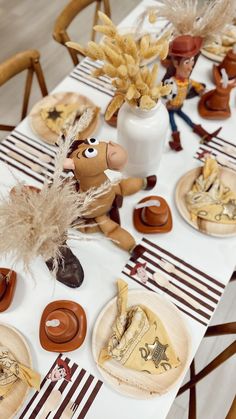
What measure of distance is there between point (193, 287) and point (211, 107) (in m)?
0.63

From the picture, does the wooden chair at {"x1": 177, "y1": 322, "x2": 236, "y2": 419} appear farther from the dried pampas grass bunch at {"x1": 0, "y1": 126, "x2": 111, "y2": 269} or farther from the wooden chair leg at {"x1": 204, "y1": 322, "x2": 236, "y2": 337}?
the dried pampas grass bunch at {"x1": 0, "y1": 126, "x2": 111, "y2": 269}

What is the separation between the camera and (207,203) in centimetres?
109

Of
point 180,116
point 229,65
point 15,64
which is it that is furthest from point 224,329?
point 15,64

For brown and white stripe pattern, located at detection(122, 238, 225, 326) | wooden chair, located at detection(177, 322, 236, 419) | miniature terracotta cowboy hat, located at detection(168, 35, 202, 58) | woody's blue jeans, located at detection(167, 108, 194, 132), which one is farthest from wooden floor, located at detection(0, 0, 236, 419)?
miniature terracotta cowboy hat, located at detection(168, 35, 202, 58)

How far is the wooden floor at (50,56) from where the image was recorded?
1564mm

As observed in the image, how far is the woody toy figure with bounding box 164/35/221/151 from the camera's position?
1.12 m

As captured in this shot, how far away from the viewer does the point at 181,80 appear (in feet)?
3.96

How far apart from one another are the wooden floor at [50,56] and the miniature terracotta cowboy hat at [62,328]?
0.83 metres

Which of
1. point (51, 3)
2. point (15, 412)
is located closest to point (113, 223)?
point (15, 412)

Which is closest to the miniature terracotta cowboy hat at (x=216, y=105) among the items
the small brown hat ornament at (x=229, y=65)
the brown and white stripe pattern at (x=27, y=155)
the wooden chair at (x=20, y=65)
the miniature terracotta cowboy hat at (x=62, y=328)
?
the small brown hat ornament at (x=229, y=65)

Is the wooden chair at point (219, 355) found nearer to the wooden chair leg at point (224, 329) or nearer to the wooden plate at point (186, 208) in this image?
the wooden chair leg at point (224, 329)

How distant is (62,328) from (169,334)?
0.25 m

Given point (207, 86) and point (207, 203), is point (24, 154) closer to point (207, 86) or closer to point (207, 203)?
point (207, 203)

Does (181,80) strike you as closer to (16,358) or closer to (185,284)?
(185,284)
